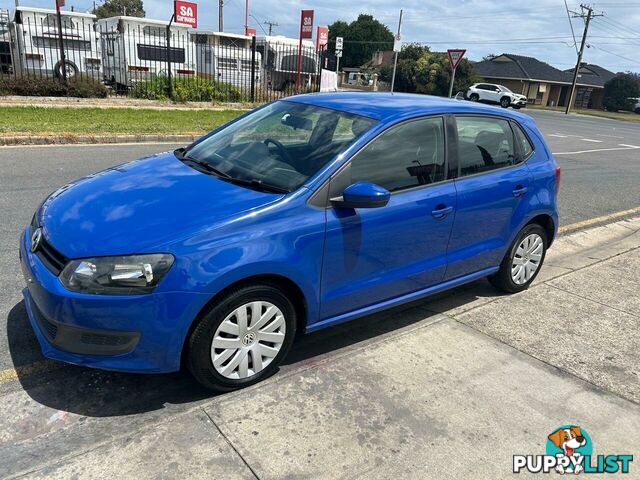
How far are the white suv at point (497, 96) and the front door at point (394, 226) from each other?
123 ft

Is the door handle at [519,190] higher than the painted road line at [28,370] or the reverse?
higher

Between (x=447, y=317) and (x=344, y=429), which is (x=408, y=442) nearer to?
(x=344, y=429)

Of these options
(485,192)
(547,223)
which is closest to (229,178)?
(485,192)

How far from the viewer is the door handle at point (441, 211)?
3614mm

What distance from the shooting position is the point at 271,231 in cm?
284


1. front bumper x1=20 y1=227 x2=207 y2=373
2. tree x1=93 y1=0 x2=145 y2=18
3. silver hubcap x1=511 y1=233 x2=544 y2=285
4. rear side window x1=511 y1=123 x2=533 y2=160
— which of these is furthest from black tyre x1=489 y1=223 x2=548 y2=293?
tree x1=93 y1=0 x2=145 y2=18

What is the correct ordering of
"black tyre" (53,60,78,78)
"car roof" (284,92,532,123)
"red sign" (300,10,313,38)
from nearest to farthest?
"car roof" (284,92,532,123)
"black tyre" (53,60,78,78)
"red sign" (300,10,313,38)

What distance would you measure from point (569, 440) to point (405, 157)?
1.95 m

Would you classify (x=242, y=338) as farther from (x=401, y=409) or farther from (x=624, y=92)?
(x=624, y=92)

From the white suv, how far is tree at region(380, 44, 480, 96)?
473cm

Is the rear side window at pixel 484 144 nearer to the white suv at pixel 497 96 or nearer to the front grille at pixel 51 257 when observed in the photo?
the front grille at pixel 51 257

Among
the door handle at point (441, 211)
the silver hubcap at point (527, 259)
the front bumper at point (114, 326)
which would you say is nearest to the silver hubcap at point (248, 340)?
the front bumper at point (114, 326)

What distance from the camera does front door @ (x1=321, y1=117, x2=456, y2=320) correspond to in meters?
3.19

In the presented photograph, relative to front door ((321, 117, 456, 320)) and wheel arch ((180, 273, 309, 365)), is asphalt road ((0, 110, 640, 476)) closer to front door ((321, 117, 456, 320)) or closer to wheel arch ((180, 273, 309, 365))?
wheel arch ((180, 273, 309, 365))
